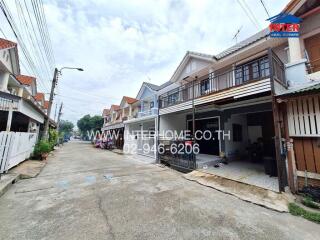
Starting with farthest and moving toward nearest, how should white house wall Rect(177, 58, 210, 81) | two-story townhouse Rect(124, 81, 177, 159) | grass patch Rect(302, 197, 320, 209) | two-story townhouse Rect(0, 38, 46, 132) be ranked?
two-story townhouse Rect(124, 81, 177, 159) → white house wall Rect(177, 58, 210, 81) → two-story townhouse Rect(0, 38, 46, 132) → grass patch Rect(302, 197, 320, 209)

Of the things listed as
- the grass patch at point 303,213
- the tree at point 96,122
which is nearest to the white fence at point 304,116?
the grass patch at point 303,213

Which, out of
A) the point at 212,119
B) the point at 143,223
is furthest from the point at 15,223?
the point at 212,119

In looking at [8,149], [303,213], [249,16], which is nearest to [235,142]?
[303,213]

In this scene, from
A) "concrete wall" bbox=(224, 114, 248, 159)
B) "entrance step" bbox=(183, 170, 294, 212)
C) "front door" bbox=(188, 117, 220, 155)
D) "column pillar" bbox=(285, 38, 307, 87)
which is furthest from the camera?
"front door" bbox=(188, 117, 220, 155)

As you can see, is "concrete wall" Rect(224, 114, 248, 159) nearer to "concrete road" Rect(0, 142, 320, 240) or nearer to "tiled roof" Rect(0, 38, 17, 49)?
"concrete road" Rect(0, 142, 320, 240)

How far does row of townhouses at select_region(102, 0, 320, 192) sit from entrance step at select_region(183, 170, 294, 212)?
0.31 metres

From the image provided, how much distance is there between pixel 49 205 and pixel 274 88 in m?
6.93

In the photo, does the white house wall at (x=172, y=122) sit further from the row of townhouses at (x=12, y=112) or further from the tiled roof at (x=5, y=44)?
the tiled roof at (x=5, y=44)

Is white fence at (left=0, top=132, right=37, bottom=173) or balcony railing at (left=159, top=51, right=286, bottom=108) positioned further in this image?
white fence at (left=0, top=132, right=37, bottom=173)

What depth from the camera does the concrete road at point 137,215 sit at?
2668mm

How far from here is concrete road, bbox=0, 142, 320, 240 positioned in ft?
8.75

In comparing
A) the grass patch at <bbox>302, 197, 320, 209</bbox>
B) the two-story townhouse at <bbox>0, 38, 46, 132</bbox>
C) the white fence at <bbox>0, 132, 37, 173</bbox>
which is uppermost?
the two-story townhouse at <bbox>0, 38, 46, 132</bbox>

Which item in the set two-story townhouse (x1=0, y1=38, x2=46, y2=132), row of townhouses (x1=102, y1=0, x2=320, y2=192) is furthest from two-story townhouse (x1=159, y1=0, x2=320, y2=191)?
two-story townhouse (x1=0, y1=38, x2=46, y2=132)

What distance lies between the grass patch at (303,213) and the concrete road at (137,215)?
174 mm
